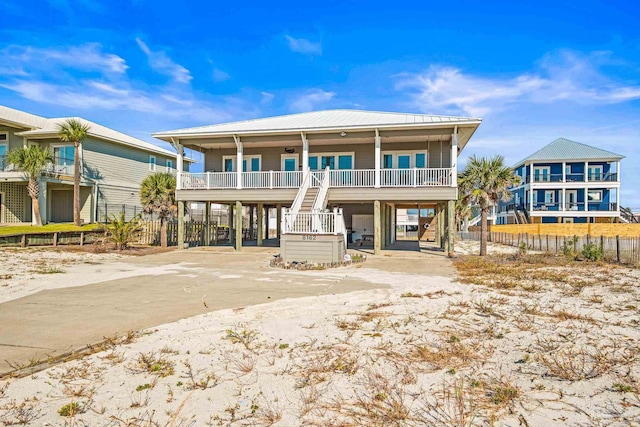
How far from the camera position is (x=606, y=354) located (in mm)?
4781

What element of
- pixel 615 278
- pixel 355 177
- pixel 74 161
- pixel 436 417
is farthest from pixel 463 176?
pixel 74 161

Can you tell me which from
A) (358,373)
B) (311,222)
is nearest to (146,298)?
(358,373)

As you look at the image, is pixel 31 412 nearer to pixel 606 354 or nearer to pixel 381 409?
pixel 381 409

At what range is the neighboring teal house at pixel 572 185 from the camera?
39.1 metres

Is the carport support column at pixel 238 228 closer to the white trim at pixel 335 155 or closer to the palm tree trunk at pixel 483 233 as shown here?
the white trim at pixel 335 155

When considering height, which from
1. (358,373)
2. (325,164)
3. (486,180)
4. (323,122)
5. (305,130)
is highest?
(323,122)

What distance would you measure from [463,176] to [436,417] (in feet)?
51.6

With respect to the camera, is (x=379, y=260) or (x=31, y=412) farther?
(x=379, y=260)

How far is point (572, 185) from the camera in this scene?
130ft

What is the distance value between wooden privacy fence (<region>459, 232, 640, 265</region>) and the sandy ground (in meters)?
10.3

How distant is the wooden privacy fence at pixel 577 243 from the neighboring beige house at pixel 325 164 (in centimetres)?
518

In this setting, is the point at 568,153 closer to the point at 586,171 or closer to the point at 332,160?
the point at 586,171

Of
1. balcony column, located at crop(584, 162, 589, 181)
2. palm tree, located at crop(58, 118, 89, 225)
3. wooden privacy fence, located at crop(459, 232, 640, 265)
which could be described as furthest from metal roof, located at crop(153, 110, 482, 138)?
balcony column, located at crop(584, 162, 589, 181)

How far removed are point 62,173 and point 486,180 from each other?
86.1 ft
